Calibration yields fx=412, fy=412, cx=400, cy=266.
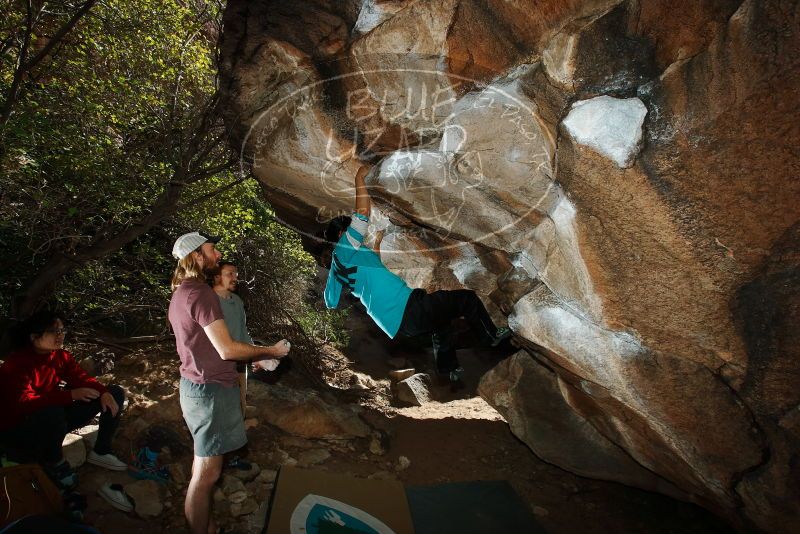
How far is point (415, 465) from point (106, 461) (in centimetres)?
310

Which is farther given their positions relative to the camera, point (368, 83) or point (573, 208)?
point (368, 83)

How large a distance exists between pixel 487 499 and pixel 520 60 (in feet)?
14.0

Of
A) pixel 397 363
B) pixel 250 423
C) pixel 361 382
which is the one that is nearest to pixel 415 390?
pixel 361 382

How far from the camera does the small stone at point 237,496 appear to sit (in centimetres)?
375

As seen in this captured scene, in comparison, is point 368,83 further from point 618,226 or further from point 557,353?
point 557,353

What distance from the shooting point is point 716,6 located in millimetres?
2223

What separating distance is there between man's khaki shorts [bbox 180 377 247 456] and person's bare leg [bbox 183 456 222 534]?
0.21 feet

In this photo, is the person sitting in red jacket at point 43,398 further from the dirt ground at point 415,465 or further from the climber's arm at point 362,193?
the climber's arm at point 362,193

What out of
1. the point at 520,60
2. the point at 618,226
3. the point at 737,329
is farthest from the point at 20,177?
the point at 737,329

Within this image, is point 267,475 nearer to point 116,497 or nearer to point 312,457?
point 312,457

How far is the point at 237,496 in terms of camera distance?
379 cm

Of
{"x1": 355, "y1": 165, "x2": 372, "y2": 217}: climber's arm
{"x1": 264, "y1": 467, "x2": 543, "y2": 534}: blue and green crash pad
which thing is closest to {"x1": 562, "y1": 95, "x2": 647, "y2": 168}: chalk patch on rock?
{"x1": 355, "y1": 165, "x2": 372, "y2": 217}: climber's arm

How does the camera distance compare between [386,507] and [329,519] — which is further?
[386,507]

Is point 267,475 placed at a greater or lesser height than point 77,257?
lesser
